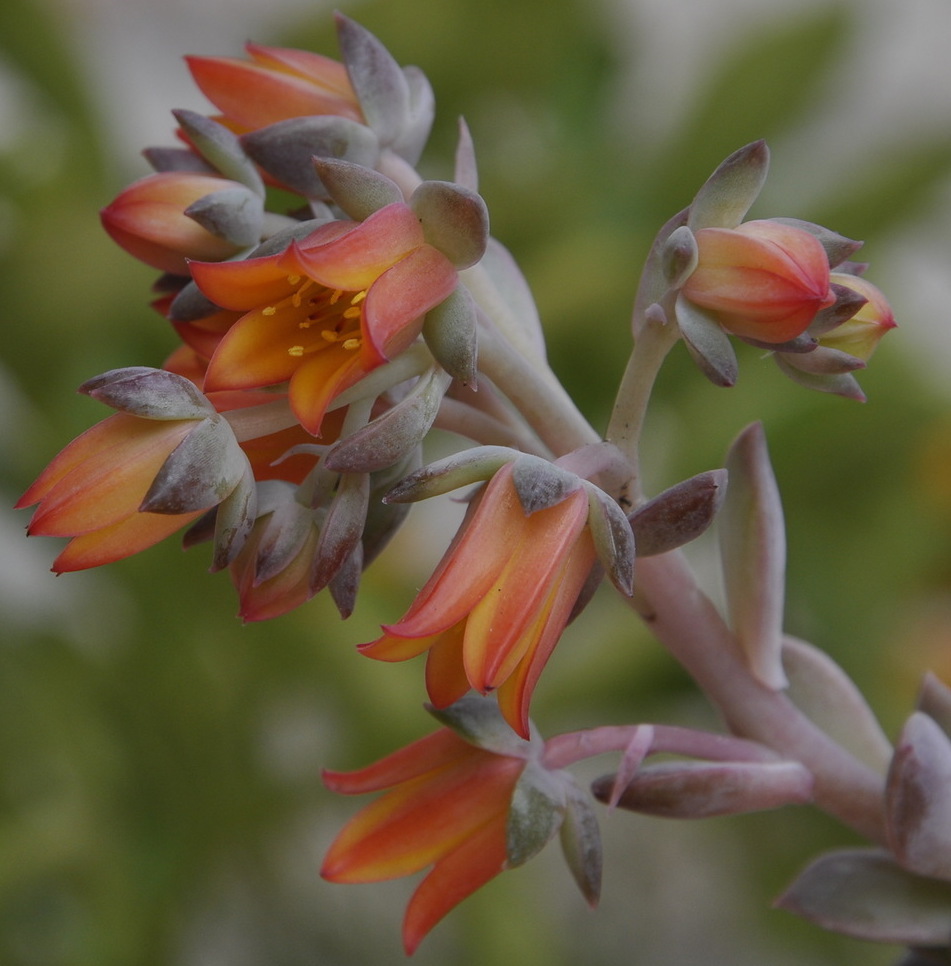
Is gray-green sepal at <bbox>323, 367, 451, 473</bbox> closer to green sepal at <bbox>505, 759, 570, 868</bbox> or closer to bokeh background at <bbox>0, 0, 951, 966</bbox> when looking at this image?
green sepal at <bbox>505, 759, 570, 868</bbox>

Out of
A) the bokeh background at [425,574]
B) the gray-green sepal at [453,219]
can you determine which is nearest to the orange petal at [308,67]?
the gray-green sepal at [453,219]

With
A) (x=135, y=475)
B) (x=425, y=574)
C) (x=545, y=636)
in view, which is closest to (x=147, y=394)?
(x=135, y=475)

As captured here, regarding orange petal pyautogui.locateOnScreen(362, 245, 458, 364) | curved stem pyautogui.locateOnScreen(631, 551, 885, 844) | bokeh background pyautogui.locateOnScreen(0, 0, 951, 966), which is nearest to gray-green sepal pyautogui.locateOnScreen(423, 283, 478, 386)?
orange petal pyautogui.locateOnScreen(362, 245, 458, 364)

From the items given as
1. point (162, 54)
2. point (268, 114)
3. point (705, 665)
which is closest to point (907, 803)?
point (705, 665)

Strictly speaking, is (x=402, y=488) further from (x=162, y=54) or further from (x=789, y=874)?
(x=162, y=54)

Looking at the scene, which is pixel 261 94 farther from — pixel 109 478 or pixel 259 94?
pixel 109 478

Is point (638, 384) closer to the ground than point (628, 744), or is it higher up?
higher up

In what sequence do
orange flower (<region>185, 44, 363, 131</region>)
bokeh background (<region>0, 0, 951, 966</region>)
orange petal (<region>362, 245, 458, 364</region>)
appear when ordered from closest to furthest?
orange petal (<region>362, 245, 458, 364</region>)
orange flower (<region>185, 44, 363, 131</region>)
bokeh background (<region>0, 0, 951, 966</region>)
